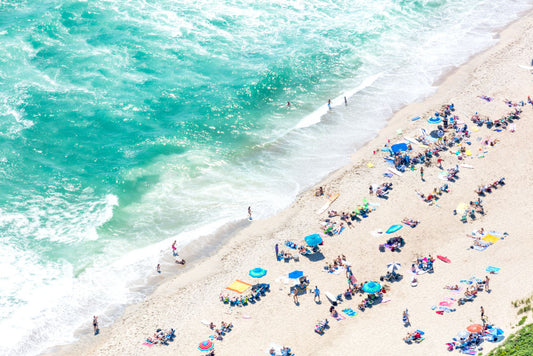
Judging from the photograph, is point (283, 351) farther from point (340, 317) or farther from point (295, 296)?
point (295, 296)

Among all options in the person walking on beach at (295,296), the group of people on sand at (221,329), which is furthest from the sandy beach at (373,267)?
the group of people on sand at (221,329)

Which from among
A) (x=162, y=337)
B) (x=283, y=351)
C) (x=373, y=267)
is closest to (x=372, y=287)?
(x=373, y=267)

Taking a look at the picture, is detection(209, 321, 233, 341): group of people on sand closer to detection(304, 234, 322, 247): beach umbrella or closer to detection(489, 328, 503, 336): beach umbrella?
detection(304, 234, 322, 247): beach umbrella

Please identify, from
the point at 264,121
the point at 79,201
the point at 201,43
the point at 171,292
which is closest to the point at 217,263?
the point at 171,292

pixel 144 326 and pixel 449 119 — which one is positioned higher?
pixel 449 119

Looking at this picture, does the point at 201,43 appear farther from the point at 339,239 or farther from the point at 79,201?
the point at 339,239
